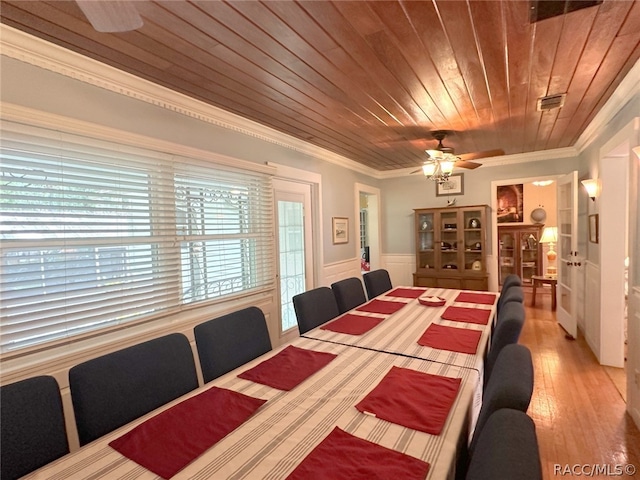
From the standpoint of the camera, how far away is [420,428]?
108 cm

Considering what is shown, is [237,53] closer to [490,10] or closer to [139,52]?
[139,52]

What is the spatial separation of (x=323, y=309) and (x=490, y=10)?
201 cm

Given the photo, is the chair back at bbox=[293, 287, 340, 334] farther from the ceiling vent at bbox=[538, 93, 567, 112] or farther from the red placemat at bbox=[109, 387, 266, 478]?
the ceiling vent at bbox=[538, 93, 567, 112]

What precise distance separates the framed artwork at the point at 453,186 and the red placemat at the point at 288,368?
4.19 m

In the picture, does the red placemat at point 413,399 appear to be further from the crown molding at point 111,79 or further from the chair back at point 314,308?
the crown molding at point 111,79

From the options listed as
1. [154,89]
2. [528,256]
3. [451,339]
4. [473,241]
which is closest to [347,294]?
[451,339]

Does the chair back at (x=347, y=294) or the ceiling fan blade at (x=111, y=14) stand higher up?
the ceiling fan blade at (x=111, y=14)

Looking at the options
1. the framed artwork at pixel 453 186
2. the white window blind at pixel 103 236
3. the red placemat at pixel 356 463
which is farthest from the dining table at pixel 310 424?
the framed artwork at pixel 453 186

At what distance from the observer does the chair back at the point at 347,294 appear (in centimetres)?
282

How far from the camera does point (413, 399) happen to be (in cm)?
126

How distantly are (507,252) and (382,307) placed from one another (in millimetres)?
5279

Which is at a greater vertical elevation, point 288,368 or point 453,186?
point 453,186

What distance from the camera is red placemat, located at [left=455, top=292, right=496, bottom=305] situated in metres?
2.79
